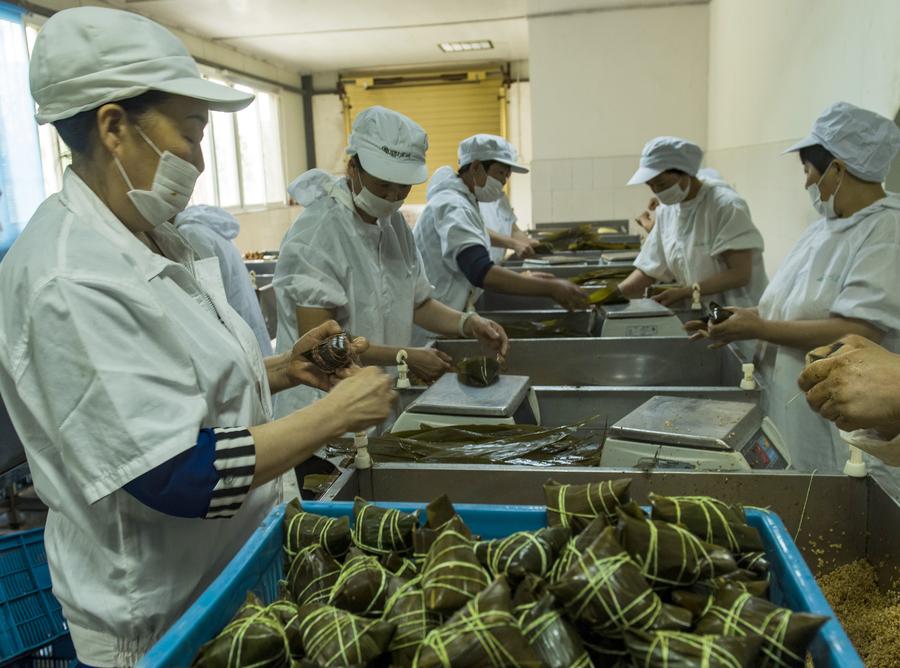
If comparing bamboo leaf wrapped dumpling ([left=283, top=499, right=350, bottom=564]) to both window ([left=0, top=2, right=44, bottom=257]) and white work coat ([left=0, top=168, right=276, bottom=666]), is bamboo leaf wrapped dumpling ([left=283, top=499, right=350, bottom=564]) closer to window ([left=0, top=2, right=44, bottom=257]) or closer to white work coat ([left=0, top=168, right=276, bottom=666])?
white work coat ([left=0, top=168, right=276, bottom=666])

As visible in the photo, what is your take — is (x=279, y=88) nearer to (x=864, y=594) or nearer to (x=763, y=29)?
(x=763, y=29)

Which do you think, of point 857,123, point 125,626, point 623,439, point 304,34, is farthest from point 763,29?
point 304,34

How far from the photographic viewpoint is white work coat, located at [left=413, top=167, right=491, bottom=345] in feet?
10.6

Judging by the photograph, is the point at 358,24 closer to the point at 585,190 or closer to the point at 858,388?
the point at 585,190

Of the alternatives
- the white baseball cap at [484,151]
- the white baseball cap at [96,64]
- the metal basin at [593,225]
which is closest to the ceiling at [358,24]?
the metal basin at [593,225]

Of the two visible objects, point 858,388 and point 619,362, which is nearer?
point 858,388

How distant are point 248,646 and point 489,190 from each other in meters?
3.02

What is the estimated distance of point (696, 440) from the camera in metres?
1.54

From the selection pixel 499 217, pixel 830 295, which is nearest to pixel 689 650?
pixel 830 295

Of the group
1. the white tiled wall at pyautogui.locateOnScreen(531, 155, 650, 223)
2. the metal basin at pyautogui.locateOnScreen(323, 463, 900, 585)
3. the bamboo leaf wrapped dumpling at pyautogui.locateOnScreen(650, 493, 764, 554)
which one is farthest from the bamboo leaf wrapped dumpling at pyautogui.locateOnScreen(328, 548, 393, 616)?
the white tiled wall at pyautogui.locateOnScreen(531, 155, 650, 223)

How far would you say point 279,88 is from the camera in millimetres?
10234

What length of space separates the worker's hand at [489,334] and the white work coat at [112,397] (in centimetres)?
135

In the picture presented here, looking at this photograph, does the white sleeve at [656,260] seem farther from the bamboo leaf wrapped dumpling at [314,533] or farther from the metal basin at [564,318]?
the bamboo leaf wrapped dumpling at [314,533]

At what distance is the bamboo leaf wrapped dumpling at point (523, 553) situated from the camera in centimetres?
89
